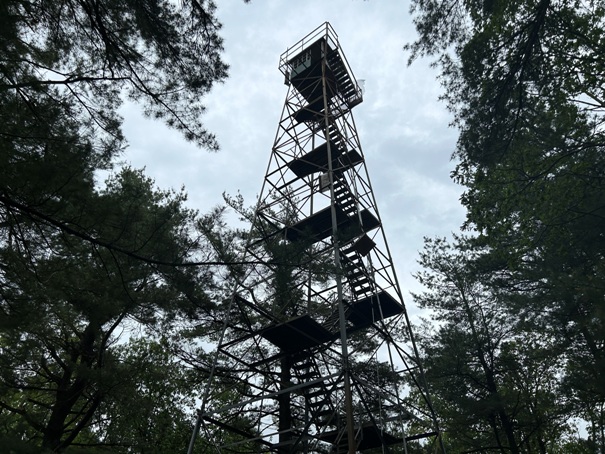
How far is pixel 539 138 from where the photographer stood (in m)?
9.57

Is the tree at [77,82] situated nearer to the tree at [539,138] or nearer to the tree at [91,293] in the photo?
the tree at [91,293]

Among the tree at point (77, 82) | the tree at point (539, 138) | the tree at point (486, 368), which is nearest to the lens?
the tree at point (77, 82)

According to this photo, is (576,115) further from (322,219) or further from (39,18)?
(39,18)

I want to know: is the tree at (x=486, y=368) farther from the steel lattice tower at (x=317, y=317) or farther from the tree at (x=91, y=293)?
the tree at (x=91, y=293)

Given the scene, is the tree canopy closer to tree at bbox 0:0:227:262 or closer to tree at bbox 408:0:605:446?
tree at bbox 0:0:227:262

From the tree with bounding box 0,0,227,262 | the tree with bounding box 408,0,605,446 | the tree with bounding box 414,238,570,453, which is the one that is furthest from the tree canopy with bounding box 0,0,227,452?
the tree with bounding box 414,238,570,453

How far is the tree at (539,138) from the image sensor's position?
739 cm

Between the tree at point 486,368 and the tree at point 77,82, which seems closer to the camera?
the tree at point 77,82

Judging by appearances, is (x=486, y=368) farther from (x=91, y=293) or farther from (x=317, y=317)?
(x=91, y=293)

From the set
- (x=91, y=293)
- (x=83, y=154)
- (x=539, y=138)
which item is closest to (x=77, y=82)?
(x=83, y=154)

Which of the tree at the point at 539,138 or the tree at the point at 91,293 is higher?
the tree at the point at 539,138

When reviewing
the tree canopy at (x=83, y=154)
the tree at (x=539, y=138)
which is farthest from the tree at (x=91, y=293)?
the tree at (x=539, y=138)

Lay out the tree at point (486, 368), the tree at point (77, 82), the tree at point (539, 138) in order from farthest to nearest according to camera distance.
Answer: the tree at point (486, 368)
the tree at point (539, 138)
the tree at point (77, 82)

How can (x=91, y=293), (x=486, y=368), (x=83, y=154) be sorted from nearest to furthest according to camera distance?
(x=83, y=154) < (x=91, y=293) < (x=486, y=368)
